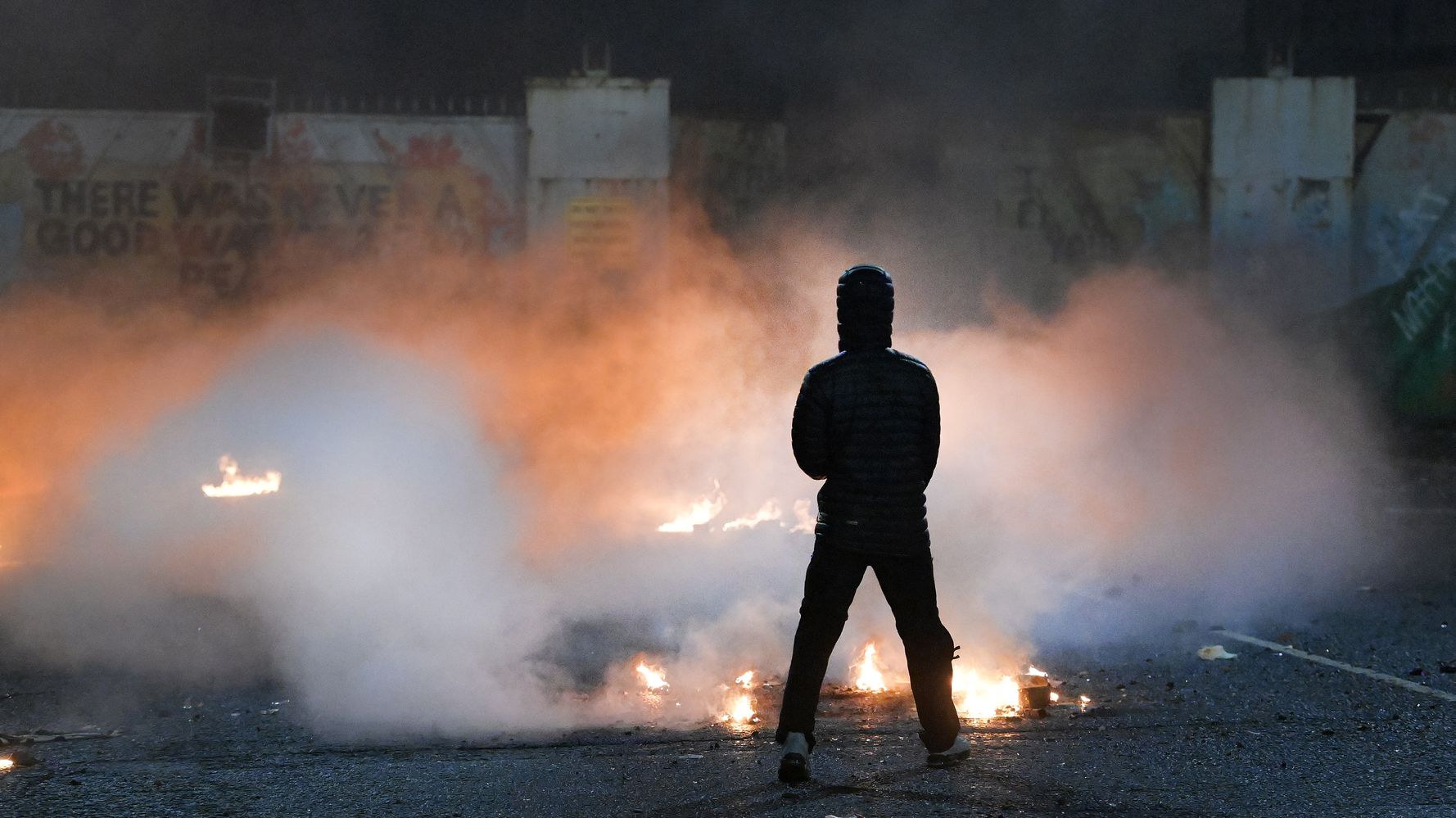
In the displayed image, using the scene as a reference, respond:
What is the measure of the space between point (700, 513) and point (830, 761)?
565 cm

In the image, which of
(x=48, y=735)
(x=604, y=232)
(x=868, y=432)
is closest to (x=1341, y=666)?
(x=868, y=432)

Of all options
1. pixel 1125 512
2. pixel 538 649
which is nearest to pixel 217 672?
pixel 538 649

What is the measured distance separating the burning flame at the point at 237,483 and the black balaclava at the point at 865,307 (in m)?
7.84

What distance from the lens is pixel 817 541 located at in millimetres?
3635

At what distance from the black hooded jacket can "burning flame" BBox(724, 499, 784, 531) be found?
4947mm

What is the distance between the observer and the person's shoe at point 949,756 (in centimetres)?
352

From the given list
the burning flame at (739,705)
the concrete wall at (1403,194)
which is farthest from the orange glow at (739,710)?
the concrete wall at (1403,194)

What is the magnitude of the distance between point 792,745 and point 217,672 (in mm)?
2879

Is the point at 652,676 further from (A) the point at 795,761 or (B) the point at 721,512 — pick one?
(B) the point at 721,512

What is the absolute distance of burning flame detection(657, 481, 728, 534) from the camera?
9.07 m

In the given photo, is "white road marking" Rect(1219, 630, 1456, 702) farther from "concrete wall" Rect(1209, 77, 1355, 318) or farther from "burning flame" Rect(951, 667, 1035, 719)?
"concrete wall" Rect(1209, 77, 1355, 318)

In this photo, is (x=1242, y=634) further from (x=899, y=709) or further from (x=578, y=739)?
(x=578, y=739)

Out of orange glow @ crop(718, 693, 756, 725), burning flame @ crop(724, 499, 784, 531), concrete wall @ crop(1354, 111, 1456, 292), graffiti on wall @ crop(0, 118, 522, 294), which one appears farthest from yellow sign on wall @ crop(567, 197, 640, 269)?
concrete wall @ crop(1354, 111, 1456, 292)

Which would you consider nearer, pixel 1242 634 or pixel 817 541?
pixel 817 541
